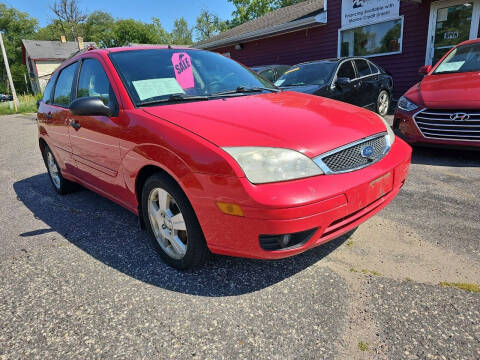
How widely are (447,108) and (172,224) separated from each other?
3.80 m

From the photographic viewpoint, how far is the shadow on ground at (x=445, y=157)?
4.42 metres

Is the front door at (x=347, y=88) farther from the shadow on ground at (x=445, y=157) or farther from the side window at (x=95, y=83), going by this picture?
the side window at (x=95, y=83)

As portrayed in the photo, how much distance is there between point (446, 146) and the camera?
4.39m

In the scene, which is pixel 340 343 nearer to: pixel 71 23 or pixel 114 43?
pixel 71 23

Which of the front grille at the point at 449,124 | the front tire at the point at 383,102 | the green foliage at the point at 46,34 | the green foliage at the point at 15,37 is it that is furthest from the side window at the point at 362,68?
the green foliage at the point at 46,34

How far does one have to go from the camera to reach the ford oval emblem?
2.20 m

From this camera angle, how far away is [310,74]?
267 inches

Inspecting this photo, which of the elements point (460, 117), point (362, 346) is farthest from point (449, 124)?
point (362, 346)

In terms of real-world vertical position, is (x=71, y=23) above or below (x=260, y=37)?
above

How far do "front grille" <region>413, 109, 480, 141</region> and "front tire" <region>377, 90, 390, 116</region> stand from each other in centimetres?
355

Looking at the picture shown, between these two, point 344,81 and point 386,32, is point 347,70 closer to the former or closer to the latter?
point 344,81

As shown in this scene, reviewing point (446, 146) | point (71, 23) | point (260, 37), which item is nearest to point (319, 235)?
point (446, 146)

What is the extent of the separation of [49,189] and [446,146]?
5.37 meters

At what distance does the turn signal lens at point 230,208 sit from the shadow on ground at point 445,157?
3.65 metres
